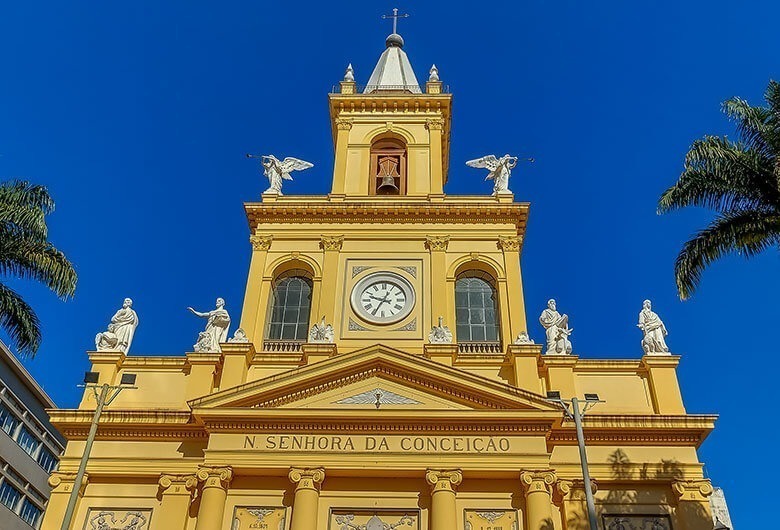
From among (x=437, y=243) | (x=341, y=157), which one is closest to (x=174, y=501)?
(x=437, y=243)

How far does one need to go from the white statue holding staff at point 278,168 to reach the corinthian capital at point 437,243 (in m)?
6.09

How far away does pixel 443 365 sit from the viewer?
2062cm

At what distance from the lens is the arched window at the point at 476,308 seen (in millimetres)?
24516

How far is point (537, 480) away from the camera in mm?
19219

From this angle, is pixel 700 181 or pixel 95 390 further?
pixel 95 390

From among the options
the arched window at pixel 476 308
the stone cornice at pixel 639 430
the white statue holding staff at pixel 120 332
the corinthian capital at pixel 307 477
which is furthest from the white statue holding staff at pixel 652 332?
the white statue holding staff at pixel 120 332

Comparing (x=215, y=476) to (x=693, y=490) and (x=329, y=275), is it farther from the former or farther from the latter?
(x=693, y=490)

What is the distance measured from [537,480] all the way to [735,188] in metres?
8.77

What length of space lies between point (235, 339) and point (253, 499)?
5.15 m

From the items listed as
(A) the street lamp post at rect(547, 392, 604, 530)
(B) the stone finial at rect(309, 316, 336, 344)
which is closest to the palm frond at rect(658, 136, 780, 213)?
(A) the street lamp post at rect(547, 392, 604, 530)

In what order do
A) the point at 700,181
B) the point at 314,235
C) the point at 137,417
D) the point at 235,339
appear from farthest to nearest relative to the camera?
the point at 314,235, the point at 235,339, the point at 137,417, the point at 700,181

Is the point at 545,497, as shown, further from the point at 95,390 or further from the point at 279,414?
the point at 95,390

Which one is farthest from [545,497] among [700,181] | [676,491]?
[700,181]

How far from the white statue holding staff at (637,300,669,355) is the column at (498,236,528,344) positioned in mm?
3633
